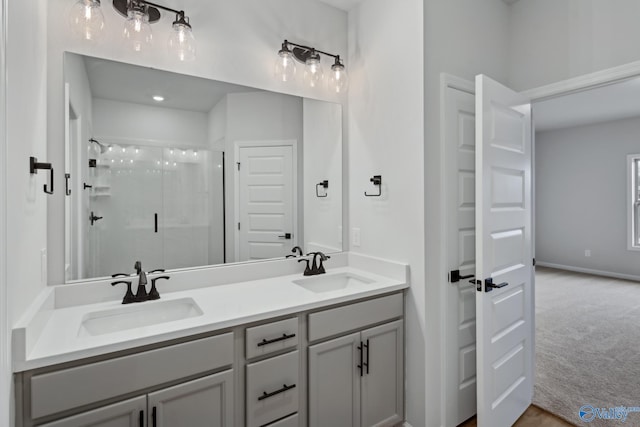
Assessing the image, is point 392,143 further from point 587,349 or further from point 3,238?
point 587,349

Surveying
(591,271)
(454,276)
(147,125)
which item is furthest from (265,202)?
(591,271)

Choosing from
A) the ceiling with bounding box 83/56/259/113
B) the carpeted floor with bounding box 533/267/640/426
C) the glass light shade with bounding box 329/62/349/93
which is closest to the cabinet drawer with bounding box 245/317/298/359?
the ceiling with bounding box 83/56/259/113

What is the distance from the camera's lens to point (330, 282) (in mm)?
2205

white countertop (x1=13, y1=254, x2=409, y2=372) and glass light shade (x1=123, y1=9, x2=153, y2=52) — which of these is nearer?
white countertop (x1=13, y1=254, x2=409, y2=372)

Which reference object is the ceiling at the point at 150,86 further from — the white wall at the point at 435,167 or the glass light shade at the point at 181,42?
the white wall at the point at 435,167

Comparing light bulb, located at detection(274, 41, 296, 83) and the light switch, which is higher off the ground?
light bulb, located at detection(274, 41, 296, 83)

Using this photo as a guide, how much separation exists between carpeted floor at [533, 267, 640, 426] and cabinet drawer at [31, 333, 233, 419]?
2.21 m

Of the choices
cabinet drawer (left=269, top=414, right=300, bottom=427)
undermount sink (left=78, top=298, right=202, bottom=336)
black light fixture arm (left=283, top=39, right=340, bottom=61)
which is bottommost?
cabinet drawer (left=269, top=414, right=300, bottom=427)

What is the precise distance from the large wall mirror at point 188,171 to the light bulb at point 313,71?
0.12m

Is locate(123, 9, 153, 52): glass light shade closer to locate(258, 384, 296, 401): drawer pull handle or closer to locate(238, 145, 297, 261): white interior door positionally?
locate(238, 145, 297, 261): white interior door

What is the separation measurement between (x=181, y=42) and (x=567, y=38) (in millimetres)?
2228

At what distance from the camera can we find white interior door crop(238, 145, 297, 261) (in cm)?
212

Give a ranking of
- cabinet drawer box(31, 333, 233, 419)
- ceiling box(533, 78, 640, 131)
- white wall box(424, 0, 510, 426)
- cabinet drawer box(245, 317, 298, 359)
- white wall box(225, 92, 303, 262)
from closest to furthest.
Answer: cabinet drawer box(31, 333, 233, 419) < cabinet drawer box(245, 317, 298, 359) < white wall box(424, 0, 510, 426) < white wall box(225, 92, 303, 262) < ceiling box(533, 78, 640, 131)

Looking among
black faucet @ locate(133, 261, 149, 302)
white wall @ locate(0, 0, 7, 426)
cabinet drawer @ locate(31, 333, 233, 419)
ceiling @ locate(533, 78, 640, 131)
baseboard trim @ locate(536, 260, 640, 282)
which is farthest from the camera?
baseboard trim @ locate(536, 260, 640, 282)
